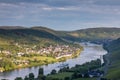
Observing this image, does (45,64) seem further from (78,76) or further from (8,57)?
(78,76)

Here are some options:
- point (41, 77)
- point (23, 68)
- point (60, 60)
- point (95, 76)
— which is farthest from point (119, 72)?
point (60, 60)

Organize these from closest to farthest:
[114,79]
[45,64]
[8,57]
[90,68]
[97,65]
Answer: [114,79]
[90,68]
[97,65]
[45,64]
[8,57]

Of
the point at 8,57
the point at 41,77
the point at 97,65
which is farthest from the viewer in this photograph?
the point at 8,57

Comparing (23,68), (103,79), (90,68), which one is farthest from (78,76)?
(23,68)

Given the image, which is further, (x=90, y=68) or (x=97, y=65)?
(x=97, y=65)

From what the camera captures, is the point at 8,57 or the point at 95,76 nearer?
the point at 95,76

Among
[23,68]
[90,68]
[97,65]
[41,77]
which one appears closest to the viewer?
[41,77]

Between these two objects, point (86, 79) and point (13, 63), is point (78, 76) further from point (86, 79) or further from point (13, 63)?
point (13, 63)

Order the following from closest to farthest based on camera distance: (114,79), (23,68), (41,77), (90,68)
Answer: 1. (114,79)
2. (41,77)
3. (90,68)
4. (23,68)
